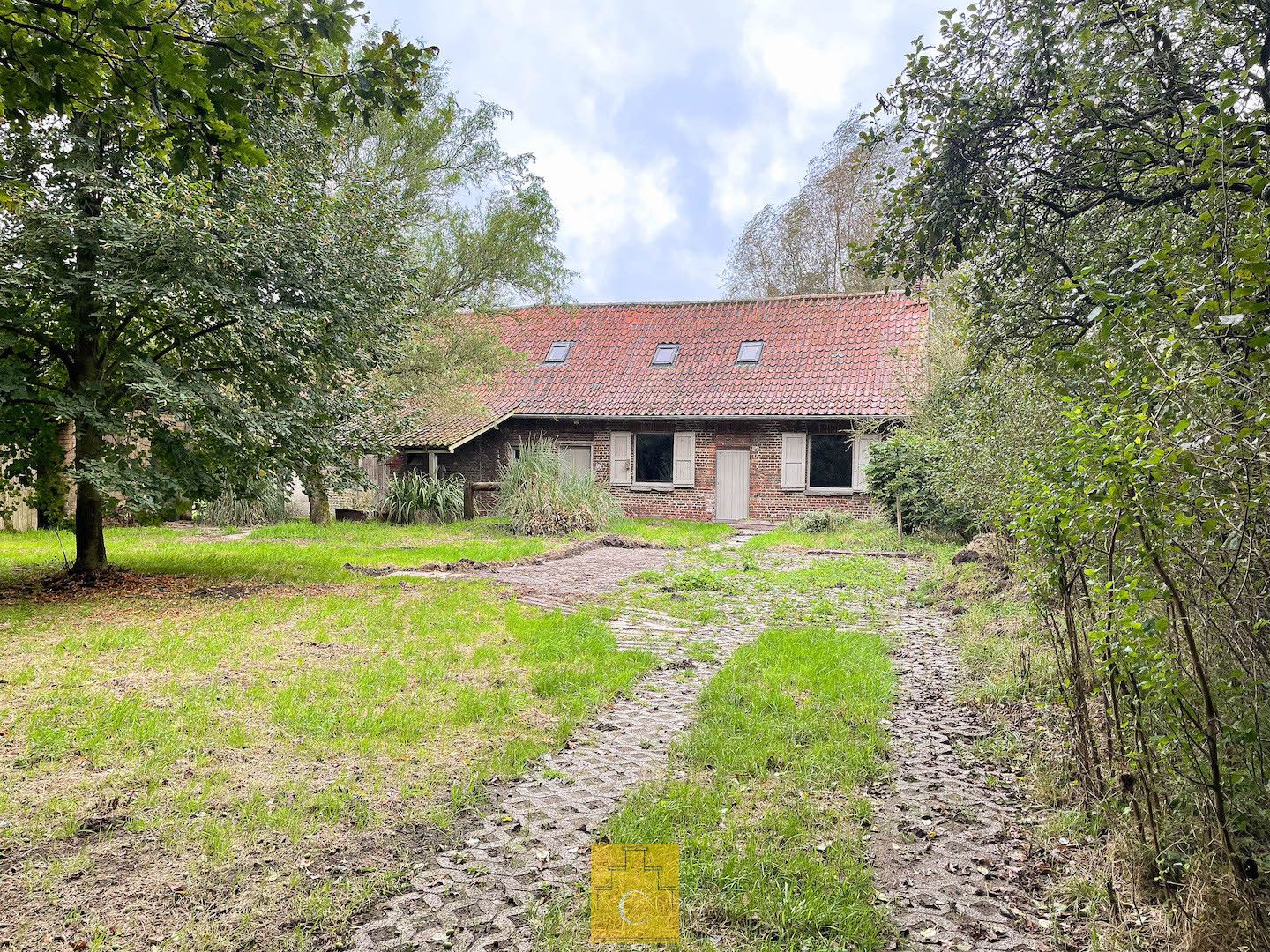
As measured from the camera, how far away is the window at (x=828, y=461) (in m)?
18.5

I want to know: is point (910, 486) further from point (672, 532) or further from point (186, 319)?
point (186, 319)

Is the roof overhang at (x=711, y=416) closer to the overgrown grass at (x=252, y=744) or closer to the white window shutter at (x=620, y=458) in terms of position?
the white window shutter at (x=620, y=458)

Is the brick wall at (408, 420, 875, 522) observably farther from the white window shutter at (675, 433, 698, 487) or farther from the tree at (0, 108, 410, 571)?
the tree at (0, 108, 410, 571)

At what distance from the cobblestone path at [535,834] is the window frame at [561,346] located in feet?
55.0

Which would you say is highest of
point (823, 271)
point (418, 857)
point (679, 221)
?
point (679, 221)

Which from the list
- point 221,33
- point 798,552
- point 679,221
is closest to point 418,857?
point 221,33

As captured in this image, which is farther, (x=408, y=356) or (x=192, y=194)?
(x=408, y=356)

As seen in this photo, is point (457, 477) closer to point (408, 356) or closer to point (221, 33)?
point (408, 356)

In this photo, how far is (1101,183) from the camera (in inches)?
163

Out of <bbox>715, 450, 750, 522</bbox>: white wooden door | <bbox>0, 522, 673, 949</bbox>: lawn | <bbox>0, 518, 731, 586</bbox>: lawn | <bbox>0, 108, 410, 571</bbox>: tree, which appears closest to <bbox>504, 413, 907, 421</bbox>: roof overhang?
<bbox>715, 450, 750, 522</bbox>: white wooden door

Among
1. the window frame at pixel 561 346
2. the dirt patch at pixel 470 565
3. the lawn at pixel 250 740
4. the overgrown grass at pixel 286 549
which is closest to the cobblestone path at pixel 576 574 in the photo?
the dirt patch at pixel 470 565

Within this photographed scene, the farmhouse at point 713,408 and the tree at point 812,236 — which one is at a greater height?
the tree at point 812,236

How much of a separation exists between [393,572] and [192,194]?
5.06 metres

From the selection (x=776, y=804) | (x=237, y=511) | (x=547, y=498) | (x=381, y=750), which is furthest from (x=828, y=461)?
(x=381, y=750)
